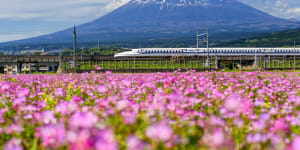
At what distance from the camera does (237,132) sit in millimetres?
2855

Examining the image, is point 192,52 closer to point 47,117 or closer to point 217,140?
point 47,117

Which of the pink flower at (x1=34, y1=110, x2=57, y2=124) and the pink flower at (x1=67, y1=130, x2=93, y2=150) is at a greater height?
the pink flower at (x1=67, y1=130, x2=93, y2=150)

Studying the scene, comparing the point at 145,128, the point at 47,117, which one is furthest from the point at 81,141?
the point at 47,117

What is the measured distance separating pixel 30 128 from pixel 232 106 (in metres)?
1.63

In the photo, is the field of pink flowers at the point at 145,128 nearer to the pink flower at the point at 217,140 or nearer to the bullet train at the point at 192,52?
the pink flower at the point at 217,140

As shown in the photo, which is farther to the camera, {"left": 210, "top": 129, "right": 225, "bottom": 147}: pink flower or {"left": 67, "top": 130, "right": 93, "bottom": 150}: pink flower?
{"left": 210, "top": 129, "right": 225, "bottom": 147}: pink flower

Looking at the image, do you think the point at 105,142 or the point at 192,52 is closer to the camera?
the point at 105,142

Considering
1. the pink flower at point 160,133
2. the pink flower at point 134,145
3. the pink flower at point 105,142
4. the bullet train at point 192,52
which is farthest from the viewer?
the bullet train at point 192,52

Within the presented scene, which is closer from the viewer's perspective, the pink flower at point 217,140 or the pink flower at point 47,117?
the pink flower at point 217,140

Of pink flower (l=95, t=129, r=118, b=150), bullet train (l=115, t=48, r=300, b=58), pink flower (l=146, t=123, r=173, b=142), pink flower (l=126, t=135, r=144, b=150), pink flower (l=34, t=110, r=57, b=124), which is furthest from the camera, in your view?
bullet train (l=115, t=48, r=300, b=58)

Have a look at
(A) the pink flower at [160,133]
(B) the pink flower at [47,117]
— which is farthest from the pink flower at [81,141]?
(B) the pink flower at [47,117]

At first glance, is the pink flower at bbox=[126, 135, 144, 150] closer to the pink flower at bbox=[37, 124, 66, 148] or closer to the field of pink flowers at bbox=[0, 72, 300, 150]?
the field of pink flowers at bbox=[0, 72, 300, 150]

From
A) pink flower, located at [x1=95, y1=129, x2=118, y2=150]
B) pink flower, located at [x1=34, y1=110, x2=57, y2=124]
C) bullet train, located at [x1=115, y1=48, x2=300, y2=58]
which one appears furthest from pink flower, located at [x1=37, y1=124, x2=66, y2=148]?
bullet train, located at [x1=115, y1=48, x2=300, y2=58]

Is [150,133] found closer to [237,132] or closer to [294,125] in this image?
[237,132]
